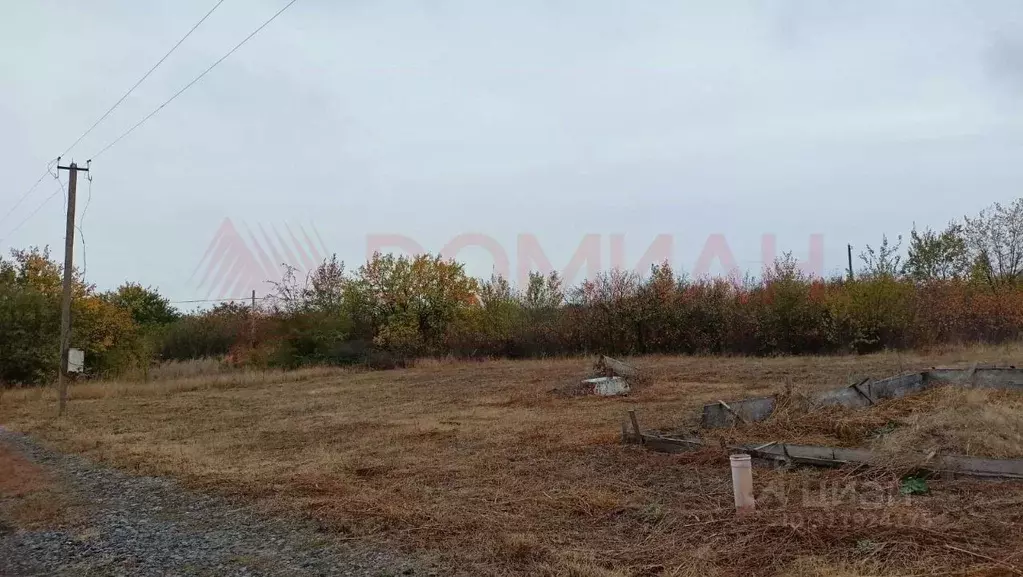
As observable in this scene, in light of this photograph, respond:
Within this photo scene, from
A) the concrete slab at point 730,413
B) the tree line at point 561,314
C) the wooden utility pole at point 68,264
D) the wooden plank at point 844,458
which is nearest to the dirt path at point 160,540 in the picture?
the wooden plank at point 844,458

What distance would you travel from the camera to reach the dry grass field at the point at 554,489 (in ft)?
14.7

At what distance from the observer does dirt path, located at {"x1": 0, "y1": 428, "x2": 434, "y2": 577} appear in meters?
5.13

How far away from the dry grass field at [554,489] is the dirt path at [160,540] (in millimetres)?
331

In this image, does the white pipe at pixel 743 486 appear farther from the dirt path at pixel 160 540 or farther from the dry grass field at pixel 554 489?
the dirt path at pixel 160 540

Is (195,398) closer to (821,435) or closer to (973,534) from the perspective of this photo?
(821,435)

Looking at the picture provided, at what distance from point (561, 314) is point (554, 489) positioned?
1064 inches

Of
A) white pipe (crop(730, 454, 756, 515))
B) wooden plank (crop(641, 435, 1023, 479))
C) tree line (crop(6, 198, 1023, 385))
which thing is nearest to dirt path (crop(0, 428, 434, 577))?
white pipe (crop(730, 454, 756, 515))

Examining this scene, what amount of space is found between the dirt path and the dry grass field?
331mm

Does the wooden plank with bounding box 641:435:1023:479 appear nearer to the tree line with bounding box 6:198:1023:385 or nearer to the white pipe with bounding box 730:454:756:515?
the white pipe with bounding box 730:454:756:515

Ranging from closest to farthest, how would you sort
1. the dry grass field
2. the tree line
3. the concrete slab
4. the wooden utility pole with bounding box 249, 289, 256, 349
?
the dry grass field, the concrete slab, the tree line, the wooden utility pole with bounding box 249, 289, 256, 349

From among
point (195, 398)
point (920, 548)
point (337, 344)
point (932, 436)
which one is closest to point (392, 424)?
point (932, 436)

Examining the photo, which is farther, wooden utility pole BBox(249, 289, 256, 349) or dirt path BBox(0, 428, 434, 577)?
wooden utility pole BBox(249, 289, 256, 349)

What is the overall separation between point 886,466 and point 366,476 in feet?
17.0

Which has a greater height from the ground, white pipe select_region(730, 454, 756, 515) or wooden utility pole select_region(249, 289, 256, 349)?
wooden utility pole select_region(249, 289, 256, 349)
